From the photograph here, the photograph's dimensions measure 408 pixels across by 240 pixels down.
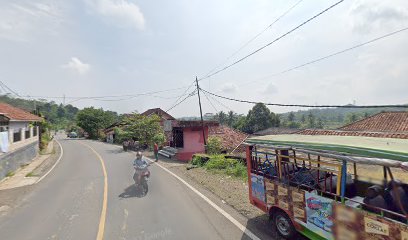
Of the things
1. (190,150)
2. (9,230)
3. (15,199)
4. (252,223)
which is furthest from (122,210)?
(190,150)

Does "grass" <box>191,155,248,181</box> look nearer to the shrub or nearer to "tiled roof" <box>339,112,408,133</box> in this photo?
the shrub

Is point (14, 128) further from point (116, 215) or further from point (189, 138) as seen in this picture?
point (116, 215)

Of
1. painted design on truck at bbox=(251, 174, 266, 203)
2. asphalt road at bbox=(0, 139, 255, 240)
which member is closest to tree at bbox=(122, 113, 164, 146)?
asphalt road at bbox=(0, 139, 255, 240)

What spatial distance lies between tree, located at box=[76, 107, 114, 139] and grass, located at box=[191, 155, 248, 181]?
52.5m

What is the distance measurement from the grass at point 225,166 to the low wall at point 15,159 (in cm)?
1119

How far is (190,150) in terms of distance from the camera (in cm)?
2541

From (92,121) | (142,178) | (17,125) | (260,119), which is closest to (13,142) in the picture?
(17,125)

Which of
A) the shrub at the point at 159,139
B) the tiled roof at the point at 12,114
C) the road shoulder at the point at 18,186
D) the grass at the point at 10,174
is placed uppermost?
the tiled roof at the point at 12,114

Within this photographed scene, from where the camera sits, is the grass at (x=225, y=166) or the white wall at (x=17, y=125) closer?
the grass at (x=225, y=166)

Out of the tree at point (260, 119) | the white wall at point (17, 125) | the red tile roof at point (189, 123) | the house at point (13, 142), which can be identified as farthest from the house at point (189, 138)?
the tree at point (260, 119)

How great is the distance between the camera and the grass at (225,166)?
1379cm

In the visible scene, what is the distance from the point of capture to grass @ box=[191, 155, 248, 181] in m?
13.8

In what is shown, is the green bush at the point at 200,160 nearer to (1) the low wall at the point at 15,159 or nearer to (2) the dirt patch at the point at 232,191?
(2) the dirt patch at the point at 232,191

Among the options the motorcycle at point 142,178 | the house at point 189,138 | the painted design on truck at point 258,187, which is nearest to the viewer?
the painted design on truck at point 258,187
